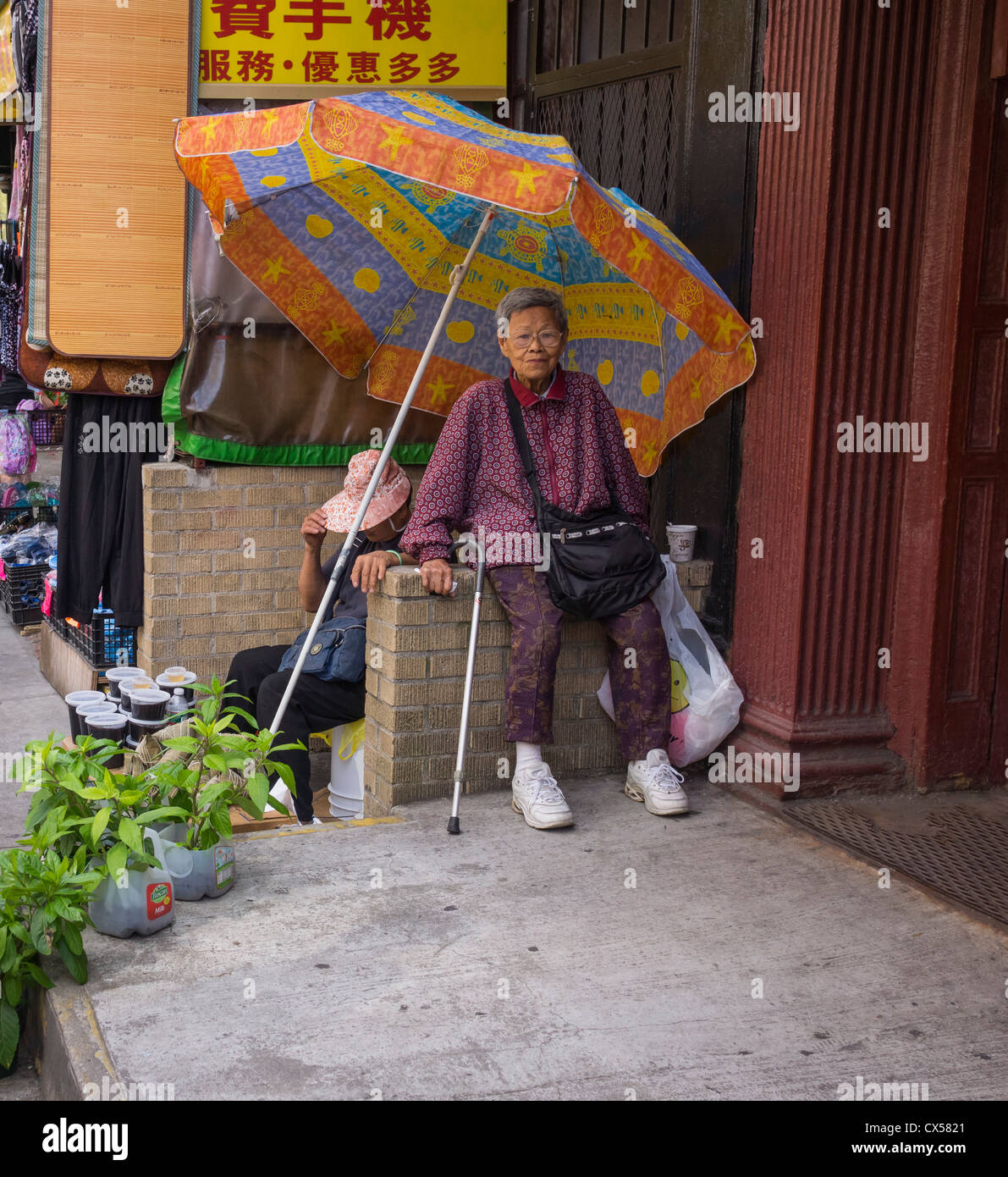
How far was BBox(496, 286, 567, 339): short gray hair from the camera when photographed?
14.5ft

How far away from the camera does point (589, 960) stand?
3387mm

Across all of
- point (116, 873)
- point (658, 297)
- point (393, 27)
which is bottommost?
point (116, 873)

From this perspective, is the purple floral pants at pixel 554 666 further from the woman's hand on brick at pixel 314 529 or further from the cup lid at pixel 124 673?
the cup lid at pixel 124 673

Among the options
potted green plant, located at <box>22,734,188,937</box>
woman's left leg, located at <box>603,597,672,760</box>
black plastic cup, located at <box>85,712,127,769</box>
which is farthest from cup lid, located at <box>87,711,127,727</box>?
woman's left leg, located at <box>603,597,672,760</box>

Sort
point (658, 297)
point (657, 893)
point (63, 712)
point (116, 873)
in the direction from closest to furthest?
point (116, 873), point (657, 893), point (658, 297), point (63, 712)

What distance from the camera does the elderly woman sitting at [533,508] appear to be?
175 inches

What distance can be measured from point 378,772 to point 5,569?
509 centimetres

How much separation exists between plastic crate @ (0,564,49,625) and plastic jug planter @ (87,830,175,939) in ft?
18.7

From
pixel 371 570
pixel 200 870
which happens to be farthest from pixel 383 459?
pixel 200 870

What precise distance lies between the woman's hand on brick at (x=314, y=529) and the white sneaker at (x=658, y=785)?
1.52 m

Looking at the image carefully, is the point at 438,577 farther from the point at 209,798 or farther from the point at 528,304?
the point at 209,798

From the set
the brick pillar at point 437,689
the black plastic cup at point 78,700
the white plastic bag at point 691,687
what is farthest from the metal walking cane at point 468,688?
the black plastic cup at point 78,700
